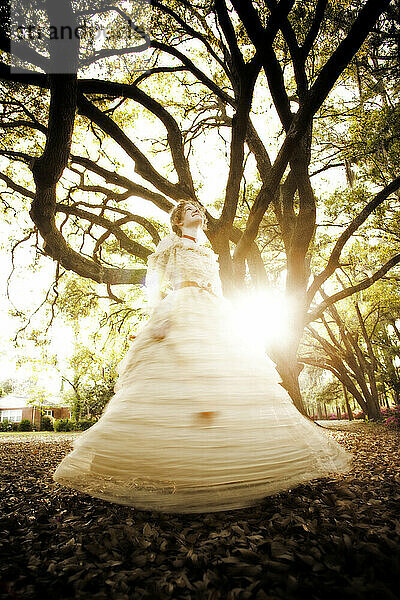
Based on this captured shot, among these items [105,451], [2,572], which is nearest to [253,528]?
[105,451]

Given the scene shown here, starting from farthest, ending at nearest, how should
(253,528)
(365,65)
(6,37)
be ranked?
(365,65) < (6,37) < (253,528)

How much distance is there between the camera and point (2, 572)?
1.29m

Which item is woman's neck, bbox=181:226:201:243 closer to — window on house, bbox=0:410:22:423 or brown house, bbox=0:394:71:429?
brown house, bbox=0:394:71:429

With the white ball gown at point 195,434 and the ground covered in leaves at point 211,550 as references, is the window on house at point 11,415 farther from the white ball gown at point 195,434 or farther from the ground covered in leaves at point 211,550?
the white ball gown at point 195,434

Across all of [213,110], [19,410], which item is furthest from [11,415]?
[213,110]

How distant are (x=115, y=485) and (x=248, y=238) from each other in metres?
4.02

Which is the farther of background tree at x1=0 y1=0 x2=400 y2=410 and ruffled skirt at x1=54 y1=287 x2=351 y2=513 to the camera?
background tree at x1=0 y1=0 x2=400 y2=410

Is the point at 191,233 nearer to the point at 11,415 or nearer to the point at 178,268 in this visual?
the point at 178,268

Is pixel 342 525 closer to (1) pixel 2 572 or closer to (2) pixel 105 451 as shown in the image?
(2) pixel 105 451

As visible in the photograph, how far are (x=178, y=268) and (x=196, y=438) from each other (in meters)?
1.78

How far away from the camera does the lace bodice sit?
3145 mm

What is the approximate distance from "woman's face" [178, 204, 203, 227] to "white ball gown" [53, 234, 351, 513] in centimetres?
144

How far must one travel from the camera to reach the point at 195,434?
185cm

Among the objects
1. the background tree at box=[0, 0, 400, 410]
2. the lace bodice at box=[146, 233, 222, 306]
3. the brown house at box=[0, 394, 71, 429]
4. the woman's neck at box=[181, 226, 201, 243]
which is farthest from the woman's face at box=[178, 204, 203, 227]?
the brown house at box=[0, 394, 71, 429]
